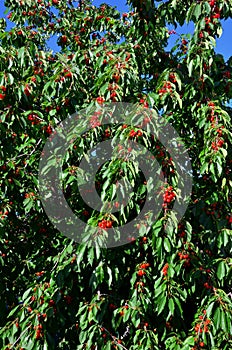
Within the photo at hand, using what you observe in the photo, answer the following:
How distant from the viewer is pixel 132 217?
2449 mm

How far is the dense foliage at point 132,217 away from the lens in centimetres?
218

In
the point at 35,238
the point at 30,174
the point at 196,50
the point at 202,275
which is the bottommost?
the point at 202,275

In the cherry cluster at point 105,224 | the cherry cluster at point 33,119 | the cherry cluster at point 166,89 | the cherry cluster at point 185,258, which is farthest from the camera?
the cherry cluster at point 33,119

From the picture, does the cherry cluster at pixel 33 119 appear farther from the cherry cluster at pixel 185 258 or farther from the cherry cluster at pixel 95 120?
the cherry cluster at pixel 185 258

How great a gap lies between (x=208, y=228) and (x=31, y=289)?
1.04 meters

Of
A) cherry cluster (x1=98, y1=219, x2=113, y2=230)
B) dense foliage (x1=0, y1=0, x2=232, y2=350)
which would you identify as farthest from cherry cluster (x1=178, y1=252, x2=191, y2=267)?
cherry cluster (x1=98, y1=219, x2=113, y2=230)

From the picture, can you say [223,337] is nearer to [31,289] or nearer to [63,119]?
[31,289]

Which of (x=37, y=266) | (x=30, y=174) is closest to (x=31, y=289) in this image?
(x=37, y=266)

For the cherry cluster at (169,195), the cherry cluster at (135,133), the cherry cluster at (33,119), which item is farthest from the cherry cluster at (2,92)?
the cherry cluster at (169,195)

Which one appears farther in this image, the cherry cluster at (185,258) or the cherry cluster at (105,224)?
the cherry cluster at (185,258)

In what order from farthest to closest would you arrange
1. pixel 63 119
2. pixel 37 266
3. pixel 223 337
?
pixel 37 266 < pixel 63 119 < pixel 223 337

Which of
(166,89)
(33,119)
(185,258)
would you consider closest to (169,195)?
(185,258)

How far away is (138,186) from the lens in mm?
2344

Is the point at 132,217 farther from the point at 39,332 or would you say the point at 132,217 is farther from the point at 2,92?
the point at 2,92
